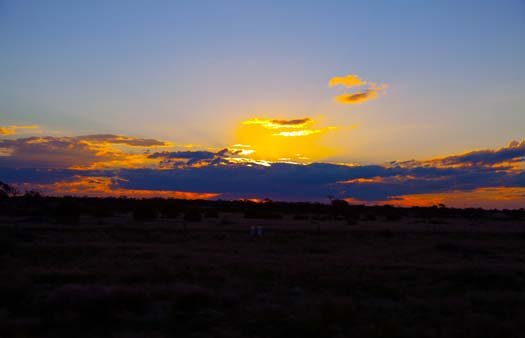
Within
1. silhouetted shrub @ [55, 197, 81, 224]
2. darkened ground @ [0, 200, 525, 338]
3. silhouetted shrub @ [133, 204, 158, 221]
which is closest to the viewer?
darkened ground @ [0, 200, 525, 338]

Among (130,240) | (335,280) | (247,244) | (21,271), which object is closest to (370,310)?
(335,280)

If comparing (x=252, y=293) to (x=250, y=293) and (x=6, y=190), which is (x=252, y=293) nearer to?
(x=250, y=293)

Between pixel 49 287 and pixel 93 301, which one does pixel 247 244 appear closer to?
pixel 49 287

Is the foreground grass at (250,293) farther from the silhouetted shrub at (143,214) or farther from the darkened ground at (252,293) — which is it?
the silhouetted shrub at (143,214)

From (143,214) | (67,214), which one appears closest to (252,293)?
(67,214)

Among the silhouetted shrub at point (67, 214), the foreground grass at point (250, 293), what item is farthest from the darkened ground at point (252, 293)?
the silhouetted shrub at point (67, 214)

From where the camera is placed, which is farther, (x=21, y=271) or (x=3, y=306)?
(x=21, y=271)

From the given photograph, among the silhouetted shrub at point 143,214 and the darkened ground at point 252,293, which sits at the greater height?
the silhouetted shrub at point 143,214

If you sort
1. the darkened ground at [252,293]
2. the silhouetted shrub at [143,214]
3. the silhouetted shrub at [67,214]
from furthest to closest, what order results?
1. the silhouetted shrub at [143,214]
2. the silhouetted shrub at [67,214]
3. the darkened ground at [252,293]

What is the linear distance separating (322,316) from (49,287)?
913cm

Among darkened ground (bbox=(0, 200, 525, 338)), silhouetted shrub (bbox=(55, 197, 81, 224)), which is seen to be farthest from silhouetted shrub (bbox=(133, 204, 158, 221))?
darkened ground (bbox=(0, 200, 525, 338))

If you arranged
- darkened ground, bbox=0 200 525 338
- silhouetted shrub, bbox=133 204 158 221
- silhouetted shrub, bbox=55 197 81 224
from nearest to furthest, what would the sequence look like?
darkened ground, bbox=0 200 525 338 → silhouetted shrub, bbox=55 197 81 224 → silhouetted shrub, bbox=133 204 158 221

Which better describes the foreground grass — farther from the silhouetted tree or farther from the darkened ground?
the silhouetted tree

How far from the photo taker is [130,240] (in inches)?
1460
